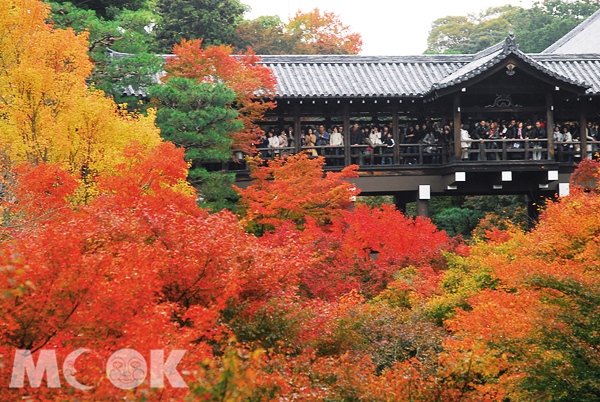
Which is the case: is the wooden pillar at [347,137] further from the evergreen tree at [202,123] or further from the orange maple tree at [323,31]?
the orange maple tree at [323,31]

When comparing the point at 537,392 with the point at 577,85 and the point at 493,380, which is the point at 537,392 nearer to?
the point at 493,380

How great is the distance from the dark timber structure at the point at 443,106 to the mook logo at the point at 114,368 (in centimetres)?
1295

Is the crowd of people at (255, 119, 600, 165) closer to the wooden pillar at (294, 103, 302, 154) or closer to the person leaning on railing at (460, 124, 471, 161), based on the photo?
the person leaning on railing at (460, 124, 471, 161)

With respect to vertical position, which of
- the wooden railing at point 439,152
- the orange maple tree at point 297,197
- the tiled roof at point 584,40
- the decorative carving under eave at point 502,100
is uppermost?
the tiled roof at point 584,40

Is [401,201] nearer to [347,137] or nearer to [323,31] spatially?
[347,137]

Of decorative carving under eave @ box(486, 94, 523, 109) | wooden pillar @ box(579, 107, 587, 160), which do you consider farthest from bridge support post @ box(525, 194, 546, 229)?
decorative carving under eave @ box(486, 94, 523, 109)

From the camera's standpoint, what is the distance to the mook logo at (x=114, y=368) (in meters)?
4.40


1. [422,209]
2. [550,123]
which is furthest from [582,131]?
[422,209]

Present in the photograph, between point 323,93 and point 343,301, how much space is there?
9582 mm

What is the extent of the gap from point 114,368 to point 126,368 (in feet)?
0.32

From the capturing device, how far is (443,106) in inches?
741

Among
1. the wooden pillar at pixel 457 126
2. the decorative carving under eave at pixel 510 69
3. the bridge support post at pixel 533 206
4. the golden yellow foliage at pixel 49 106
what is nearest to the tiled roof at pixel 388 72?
the decorative carving under eave at pixel 510 69

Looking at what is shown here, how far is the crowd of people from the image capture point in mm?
18047

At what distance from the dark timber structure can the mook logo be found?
42.5 ft
